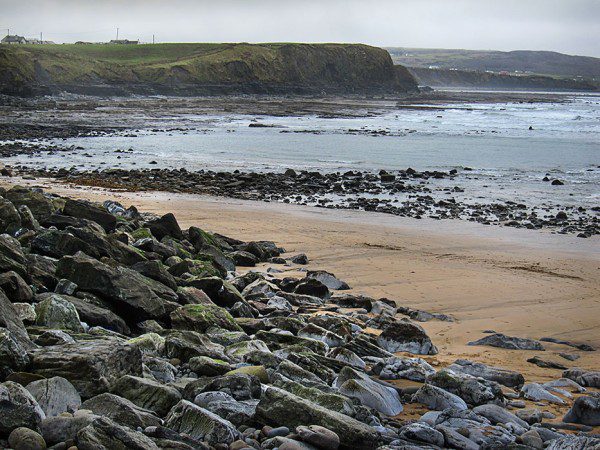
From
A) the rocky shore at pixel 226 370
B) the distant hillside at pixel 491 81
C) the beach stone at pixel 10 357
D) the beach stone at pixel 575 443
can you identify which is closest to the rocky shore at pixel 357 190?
the rocky shore at pixel 226 370

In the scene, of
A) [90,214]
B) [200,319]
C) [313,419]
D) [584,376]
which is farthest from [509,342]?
[90,214]

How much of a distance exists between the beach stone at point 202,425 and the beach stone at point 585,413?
2.79 meters

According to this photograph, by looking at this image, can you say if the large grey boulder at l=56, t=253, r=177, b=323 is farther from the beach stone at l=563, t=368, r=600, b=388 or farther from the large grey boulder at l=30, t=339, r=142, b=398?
the beach stone at l=563, t=368, r=600, b=388

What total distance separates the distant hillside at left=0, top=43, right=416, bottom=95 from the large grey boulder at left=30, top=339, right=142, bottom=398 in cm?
6842

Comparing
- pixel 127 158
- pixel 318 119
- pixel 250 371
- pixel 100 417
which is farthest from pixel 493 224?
pixel 318 119

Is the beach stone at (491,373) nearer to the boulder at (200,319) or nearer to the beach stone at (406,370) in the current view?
the beach stone at (406,370)

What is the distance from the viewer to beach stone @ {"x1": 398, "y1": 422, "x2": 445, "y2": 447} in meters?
4.75

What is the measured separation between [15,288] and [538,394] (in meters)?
4.52

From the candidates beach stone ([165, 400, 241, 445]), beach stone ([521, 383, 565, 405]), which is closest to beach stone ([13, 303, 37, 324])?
beach stone ([165, 400, 241, 445])

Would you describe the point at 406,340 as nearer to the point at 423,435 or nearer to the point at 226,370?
the point at 226,370

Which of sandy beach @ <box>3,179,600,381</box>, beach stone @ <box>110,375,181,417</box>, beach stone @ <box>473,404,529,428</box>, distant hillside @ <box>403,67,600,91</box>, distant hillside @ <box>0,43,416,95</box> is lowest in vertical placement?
sandy beach @ <box>3,179,600,381</box>

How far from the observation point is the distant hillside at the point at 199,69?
76438 millimetres

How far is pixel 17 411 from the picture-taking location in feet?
12.8

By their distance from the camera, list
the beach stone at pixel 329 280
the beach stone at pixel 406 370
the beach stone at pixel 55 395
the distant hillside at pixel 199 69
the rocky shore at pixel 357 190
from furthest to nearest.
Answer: the distant hillside at pixel 199 69
the rocky shore at pixel 357 190
the beach stone at pixel 329 280
the beach stone at pixel 406 370
the beach stone at pixel 55 395
